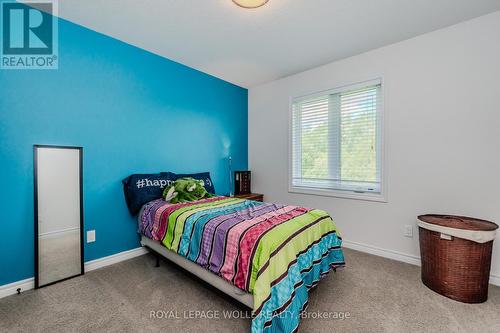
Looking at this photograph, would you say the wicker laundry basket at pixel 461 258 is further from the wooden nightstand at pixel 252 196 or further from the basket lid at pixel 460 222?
the wooden nightstand at pixel 252 196

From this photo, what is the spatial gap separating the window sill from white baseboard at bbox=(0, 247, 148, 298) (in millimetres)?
Result: 2334

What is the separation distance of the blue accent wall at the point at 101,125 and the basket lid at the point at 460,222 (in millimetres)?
2888

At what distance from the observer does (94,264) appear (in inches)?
93.0

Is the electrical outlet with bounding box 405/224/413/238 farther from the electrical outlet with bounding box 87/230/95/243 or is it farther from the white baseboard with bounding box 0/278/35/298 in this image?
the white baseboard with bounding box 0/278/35/298

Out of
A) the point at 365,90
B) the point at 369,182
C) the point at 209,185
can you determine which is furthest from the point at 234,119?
the point at 369,182

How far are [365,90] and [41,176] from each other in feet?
12.3

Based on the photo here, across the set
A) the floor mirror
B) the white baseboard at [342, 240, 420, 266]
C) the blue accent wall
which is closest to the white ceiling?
the blue accent wall

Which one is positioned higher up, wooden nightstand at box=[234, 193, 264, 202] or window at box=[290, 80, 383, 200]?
window at box=[290, 80, 383, 200]

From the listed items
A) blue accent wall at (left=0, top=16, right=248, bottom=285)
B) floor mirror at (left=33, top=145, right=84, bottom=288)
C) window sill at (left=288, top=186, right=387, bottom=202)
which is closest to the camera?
blue accent wall at (left=0, top=16, right=248, bottom=285)

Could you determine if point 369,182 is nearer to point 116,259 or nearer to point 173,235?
point 173,235

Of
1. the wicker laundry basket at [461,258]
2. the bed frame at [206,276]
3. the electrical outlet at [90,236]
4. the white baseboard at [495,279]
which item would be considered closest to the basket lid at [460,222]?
the wicker laundry basket at [461,258]

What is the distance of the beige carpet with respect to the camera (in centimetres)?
155

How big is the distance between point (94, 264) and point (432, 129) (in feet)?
12.9
